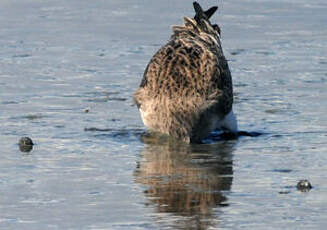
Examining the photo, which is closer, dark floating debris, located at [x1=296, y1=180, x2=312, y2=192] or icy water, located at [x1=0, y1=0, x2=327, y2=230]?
icy water, located at [x1=0, y1=0, x2=327, y2=230]

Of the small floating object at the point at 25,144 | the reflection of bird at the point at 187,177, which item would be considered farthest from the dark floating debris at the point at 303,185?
the small floating object at the point at 25,144

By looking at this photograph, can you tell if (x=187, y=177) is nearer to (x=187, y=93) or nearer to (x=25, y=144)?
(x=25, y=144)

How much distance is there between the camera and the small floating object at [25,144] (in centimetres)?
1027

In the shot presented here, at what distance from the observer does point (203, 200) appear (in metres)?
8.64

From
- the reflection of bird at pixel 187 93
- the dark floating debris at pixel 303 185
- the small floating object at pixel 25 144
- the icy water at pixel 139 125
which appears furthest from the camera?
the reflection of bird at pixel 187 93

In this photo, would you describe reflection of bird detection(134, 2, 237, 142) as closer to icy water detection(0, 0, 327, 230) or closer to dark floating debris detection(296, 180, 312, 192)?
icy water detection(0, 0, 327, 230)

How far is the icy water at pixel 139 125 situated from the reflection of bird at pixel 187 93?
0.57ft

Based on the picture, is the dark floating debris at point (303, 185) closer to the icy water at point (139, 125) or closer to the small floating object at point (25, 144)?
the icy water at point (139, 125)

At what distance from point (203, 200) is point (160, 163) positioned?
1404 millimetres

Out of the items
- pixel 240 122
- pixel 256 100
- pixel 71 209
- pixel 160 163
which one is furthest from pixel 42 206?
pixel 256 100

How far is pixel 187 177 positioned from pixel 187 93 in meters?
1.80

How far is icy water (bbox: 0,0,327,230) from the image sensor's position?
8.32 m

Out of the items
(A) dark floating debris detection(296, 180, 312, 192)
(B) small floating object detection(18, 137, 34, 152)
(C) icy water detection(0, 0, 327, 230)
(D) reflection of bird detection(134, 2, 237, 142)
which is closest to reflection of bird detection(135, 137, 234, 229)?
(C) icy water detection(0, 0, 327, 230)

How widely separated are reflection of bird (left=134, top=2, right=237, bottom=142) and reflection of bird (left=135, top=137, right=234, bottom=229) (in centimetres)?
17
